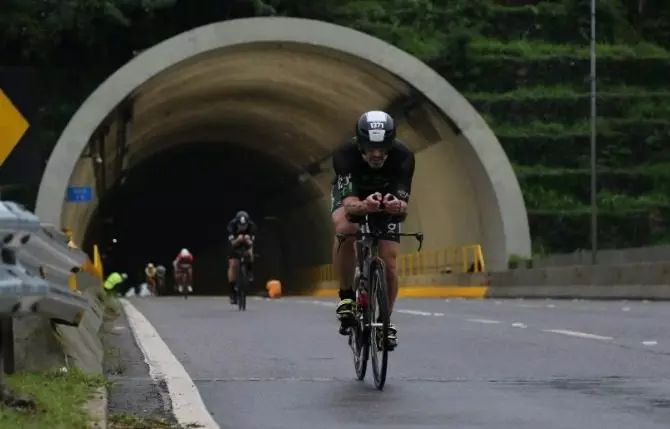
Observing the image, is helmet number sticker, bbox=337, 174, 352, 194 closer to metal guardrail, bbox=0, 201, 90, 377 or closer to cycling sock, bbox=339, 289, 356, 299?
cycling sock, bbox=339, 289, 356, 299

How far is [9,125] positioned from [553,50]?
42.7m

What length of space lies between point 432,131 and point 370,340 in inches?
1125

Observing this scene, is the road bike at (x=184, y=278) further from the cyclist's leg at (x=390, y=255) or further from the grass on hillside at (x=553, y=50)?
the cyclist's leg at (x=390, y=255)

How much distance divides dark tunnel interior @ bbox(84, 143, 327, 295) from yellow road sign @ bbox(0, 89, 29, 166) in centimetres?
4232

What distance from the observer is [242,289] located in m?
23.0

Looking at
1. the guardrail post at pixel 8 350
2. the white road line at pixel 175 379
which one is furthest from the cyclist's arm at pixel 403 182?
the guardrail post at pixel 8 350

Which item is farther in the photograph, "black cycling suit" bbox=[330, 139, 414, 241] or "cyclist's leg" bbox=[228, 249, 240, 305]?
"cyclist's leg" bbox=[228, 249, 240, 305]

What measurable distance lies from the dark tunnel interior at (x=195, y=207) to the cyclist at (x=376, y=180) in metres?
43.5

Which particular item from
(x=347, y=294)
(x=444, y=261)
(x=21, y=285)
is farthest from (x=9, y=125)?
(x=444, y=261)

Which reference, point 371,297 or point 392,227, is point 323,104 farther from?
point 371,297

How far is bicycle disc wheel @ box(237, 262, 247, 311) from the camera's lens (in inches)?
904

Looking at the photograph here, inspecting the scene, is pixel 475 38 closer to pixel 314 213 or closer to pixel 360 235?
pixel 314 213

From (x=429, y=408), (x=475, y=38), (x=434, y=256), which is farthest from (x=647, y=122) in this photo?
(x=429, y=408)

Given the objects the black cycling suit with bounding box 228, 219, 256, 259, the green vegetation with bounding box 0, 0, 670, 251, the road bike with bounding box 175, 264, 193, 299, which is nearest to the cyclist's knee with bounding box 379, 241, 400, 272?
the black cycling suit with bounding box 228, 219, 256, 259
